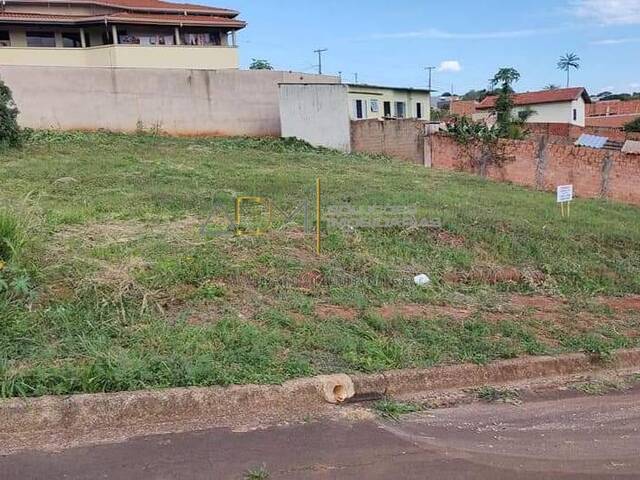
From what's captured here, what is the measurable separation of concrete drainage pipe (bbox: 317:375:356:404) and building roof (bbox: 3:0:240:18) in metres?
30.8

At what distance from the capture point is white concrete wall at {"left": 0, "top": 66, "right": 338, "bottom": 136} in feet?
59.4

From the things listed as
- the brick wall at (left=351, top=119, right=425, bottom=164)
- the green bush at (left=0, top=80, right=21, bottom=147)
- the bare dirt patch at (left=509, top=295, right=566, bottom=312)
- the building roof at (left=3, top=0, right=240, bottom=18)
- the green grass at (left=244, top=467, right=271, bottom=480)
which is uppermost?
the building roof at (left=3, top=0, right=240, bottom=18)

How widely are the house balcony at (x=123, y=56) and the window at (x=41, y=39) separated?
1.83 metres

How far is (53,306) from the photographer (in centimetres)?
402

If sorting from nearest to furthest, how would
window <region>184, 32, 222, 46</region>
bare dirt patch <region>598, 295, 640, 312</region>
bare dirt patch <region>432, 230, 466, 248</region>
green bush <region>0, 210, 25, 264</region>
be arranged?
green bush <region>0, 210, 25, 264</region> → bare dirt patch <region>598, 295, 640, 312</region> → bare dirt patch <region>432, 230, 466, 248</region> → window <region>184, 32, 222, 46</region>

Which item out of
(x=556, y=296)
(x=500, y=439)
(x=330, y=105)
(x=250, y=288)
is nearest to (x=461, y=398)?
(x=500, y=439)

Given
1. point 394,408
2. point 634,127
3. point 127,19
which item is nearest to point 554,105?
point 634,127

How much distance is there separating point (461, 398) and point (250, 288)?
79.6 inches

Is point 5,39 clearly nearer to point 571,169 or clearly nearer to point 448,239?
point 571,169

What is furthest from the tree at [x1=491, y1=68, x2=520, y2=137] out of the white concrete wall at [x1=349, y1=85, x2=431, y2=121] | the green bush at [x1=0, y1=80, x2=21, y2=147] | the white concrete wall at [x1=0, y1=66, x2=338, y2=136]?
the green bush at [x1=0, y1=80, x2=21, y2=147]

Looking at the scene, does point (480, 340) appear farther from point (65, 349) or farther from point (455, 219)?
point (455, 219)

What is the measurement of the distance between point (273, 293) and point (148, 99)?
16744 millimetres

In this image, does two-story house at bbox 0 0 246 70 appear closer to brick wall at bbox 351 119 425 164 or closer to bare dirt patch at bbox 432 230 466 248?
brick wall at bbox 351 119 425 164

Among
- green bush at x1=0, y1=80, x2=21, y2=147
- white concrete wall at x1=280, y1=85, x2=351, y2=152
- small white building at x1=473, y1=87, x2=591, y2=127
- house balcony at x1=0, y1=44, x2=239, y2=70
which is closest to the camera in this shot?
green bush at x1=0, y1=80, x2=21, y2=147
